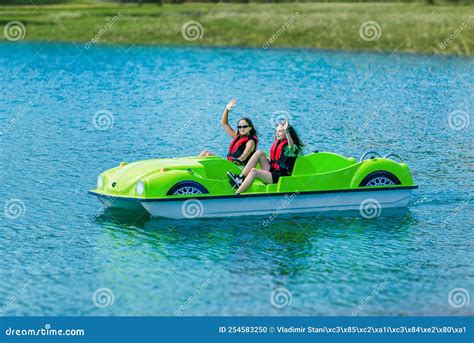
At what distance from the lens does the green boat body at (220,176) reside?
15.5m

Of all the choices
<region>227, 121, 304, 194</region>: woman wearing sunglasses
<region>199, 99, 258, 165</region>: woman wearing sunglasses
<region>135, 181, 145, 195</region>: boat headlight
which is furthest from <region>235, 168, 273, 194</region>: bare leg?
<region>135, 181, 145, 195</region>: boat headlight

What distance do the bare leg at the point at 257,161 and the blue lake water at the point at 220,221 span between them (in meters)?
0.89

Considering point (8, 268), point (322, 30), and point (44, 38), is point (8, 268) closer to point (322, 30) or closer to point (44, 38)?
point (322, 30)

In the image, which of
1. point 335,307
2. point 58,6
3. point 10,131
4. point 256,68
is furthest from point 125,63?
point 335,307

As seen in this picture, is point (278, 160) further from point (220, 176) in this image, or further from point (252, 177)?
point (220, 176)

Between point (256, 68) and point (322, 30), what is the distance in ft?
39.0

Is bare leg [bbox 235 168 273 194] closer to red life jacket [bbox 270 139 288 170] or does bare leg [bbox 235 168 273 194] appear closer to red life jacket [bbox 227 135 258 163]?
red life jacket [bbox 270 139 288 170]

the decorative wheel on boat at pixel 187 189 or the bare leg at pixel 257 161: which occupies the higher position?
the bare leg at pixel 257 161

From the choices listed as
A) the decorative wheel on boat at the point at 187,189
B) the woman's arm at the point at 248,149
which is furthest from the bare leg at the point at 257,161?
the decorative wheel on boat at the point at 187,189

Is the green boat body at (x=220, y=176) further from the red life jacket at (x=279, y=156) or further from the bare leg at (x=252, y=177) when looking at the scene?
the red life jacket at (x=279, y=156)

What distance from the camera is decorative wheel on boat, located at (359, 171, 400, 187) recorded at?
1691cm

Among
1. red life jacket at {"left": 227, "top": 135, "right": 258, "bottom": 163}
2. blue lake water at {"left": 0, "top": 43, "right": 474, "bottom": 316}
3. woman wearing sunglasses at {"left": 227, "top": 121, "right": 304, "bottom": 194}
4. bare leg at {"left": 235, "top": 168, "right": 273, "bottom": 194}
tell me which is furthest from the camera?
red life jacket at {"left": 227, "top": 135, "right": 258, "bottom": 163}

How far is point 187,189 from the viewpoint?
51.0 feet
